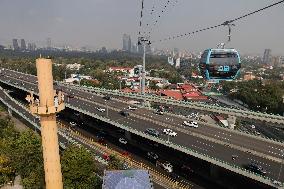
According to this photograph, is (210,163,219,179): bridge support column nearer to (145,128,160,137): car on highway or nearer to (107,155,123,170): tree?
(145,128,160,137): car on highway

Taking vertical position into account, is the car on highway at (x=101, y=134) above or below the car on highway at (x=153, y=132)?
below

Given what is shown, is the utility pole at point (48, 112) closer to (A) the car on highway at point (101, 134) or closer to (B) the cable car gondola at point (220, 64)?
(B) the cable car gondola at point (220, 64)

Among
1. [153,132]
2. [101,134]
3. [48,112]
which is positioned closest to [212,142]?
[153,132]

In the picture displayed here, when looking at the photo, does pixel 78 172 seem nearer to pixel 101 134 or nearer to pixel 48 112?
pixel 48 112

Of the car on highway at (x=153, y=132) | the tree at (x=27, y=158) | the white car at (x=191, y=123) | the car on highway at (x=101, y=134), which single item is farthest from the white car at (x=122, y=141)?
the tree at (x=27, y=158)

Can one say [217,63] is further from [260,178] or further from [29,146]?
[29,146]

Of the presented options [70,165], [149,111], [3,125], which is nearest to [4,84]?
[3,125]
